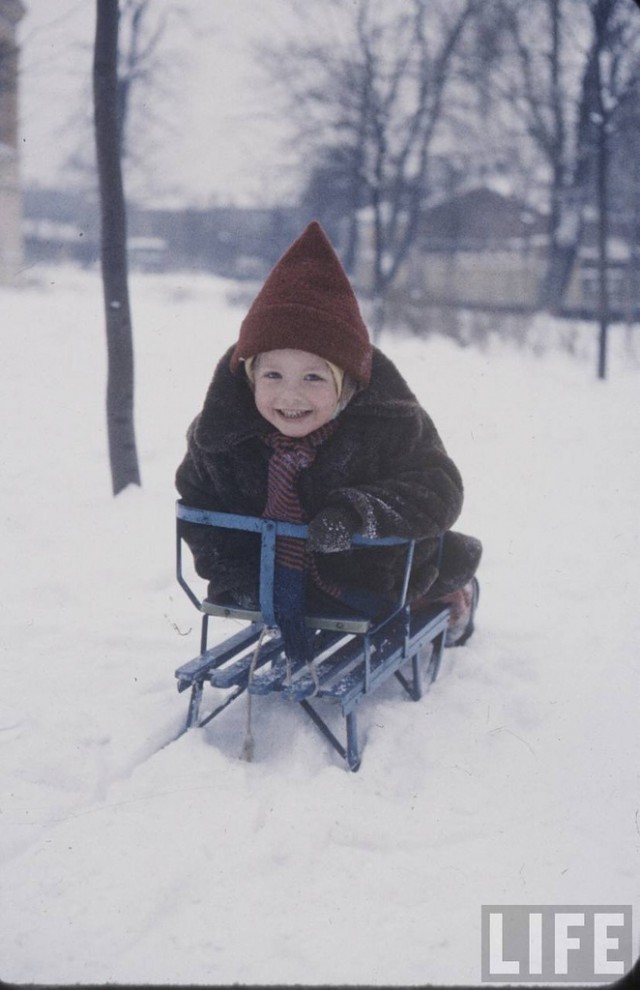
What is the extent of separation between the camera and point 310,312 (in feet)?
8.79

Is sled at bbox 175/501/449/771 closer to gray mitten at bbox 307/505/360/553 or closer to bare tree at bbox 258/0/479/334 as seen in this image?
gray mitten at bbox 307/505/360/553

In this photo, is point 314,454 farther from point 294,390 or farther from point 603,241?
point 603,241

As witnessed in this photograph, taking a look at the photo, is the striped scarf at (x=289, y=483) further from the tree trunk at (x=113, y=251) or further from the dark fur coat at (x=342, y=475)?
the tree trunk at (x=113, y=251)

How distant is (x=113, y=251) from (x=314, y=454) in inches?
128

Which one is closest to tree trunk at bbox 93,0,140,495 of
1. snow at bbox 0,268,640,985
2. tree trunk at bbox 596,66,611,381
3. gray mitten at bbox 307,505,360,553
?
snow at bbox 0,268,640,985

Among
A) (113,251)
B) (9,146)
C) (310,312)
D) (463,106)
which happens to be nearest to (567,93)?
(463,106)

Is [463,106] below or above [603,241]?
above

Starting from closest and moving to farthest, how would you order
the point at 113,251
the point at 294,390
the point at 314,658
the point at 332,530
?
the point at 332,530, the point at 294,390, the point at 314,658, the point at 113,251

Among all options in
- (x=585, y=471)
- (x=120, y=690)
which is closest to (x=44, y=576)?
(x=120, y=690)

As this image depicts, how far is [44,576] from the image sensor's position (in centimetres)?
438

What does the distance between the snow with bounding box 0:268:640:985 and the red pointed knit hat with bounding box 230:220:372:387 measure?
133cm

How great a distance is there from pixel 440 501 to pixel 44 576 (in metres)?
2.46

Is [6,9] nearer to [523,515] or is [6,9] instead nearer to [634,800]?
[523,515]

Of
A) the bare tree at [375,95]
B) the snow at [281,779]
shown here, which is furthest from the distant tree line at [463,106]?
the snow at [281,779]
